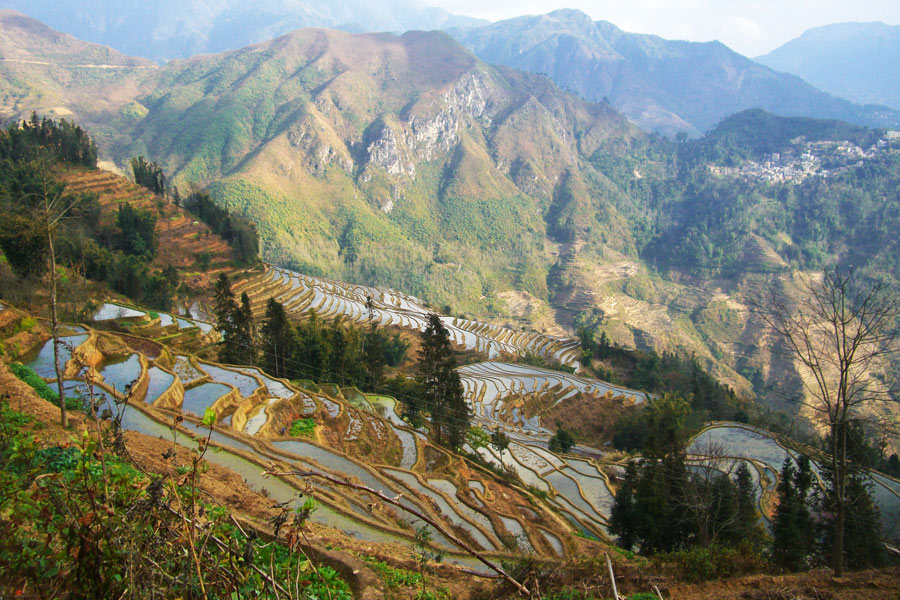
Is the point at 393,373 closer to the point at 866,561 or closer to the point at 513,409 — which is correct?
the point at 513,409

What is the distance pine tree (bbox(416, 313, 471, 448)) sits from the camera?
24.5 m

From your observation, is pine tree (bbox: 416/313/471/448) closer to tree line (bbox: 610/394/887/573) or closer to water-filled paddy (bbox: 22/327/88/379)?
tree line (bbox: 610/394/887/573)

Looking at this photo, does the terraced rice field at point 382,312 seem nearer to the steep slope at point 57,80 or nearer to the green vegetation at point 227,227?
the green vegetation at point 227,227

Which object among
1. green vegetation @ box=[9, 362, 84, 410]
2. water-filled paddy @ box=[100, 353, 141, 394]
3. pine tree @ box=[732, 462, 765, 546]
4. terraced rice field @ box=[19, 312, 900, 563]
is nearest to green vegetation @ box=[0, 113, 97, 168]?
water-filled paddy @ box=[100, 353, 141, 394]

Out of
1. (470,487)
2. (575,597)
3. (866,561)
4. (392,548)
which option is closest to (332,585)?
(575,597)

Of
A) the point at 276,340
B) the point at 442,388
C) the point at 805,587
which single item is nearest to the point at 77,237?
the point at 276,340

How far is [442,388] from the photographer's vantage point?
81.6 feet

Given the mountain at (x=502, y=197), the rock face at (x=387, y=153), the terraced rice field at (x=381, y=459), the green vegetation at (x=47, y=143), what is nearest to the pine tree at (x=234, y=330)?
the terraced rice field at (x=381, y=459)

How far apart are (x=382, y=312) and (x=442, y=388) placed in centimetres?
3501

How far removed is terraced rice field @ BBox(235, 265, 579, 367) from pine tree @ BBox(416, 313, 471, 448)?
18519 mm

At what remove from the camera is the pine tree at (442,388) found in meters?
24.5

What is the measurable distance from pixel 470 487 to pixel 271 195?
393ft

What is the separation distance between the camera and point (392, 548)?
26.5ft

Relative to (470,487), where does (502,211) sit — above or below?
above
